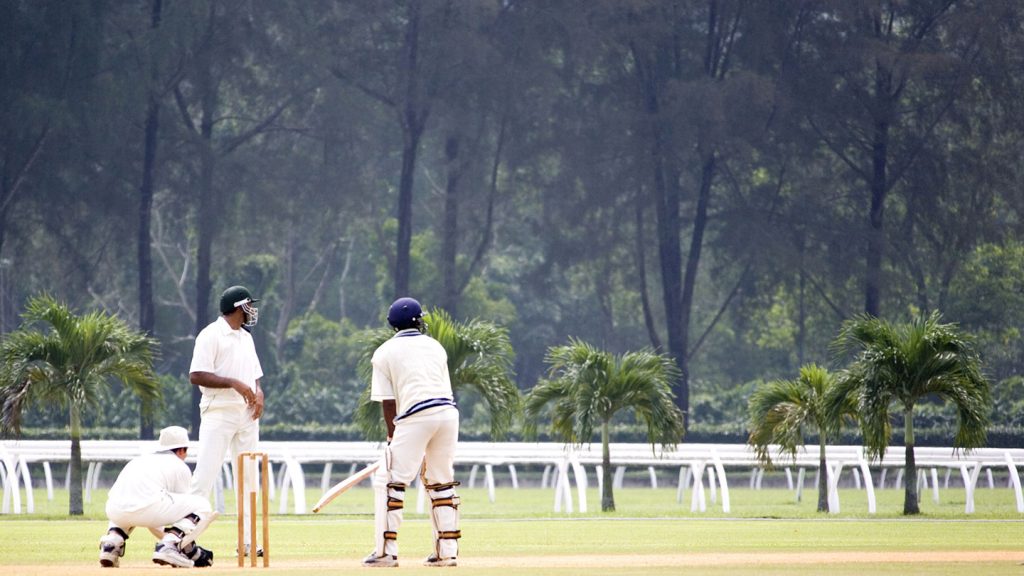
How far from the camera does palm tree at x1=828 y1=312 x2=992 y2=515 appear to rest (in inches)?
832

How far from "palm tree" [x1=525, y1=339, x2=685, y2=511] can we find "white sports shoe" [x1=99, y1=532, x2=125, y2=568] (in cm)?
1116

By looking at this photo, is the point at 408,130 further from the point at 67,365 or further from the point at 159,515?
the point at 159,515

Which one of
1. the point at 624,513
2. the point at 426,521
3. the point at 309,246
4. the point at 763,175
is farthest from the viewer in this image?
the point at 309,246

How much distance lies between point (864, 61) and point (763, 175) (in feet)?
17.0

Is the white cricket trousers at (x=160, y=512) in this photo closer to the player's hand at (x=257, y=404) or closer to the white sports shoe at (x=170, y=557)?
the white sports shoe at (x=170, y=557)

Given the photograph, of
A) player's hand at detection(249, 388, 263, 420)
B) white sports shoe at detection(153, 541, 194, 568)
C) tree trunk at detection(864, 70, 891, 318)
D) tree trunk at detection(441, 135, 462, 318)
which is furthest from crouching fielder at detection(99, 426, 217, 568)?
tree trunk at detection(441, 135, 462, 318)

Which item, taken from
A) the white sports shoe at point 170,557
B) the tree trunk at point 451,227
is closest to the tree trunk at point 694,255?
the tree trunk at point 451,227

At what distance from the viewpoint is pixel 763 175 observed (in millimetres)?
45500

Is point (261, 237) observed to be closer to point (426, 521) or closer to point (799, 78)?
point (799, 78)

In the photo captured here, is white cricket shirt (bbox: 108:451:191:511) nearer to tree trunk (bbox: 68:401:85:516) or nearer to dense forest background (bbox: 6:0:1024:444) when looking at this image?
tree trunk (bbox: 68:401:85:516)

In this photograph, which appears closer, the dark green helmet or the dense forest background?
the dark green helmet

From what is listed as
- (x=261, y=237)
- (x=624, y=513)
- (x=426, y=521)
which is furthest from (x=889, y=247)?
(x=426, y=521)

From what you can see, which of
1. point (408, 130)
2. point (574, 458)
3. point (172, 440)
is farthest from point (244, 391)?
point (408, 130)

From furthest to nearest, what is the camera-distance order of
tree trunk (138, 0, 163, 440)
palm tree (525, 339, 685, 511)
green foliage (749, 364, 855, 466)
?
tree trunk (138, 0, 163, 440)
green foliage (749, 364, 855, 466)
palm tree (525, 339, 685, 511)
